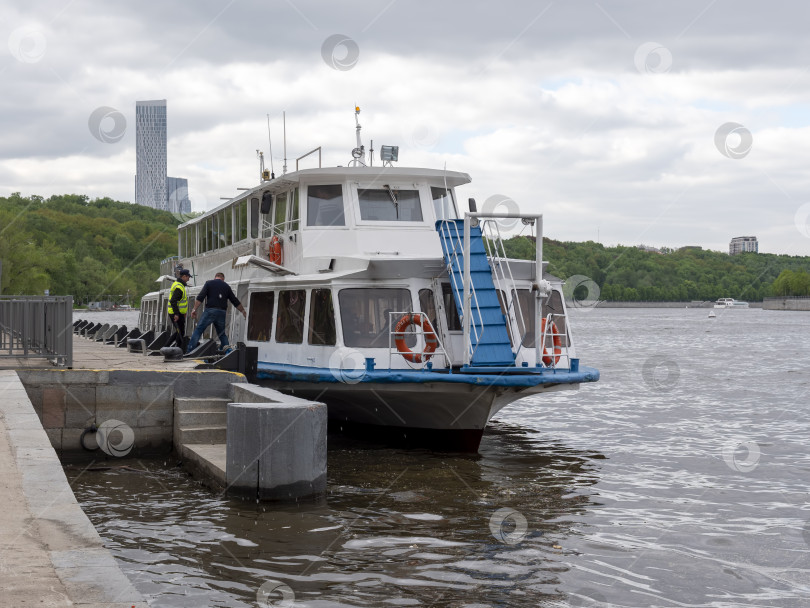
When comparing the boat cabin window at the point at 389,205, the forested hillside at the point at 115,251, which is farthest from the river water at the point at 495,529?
the forested hillside at the point at 115,251

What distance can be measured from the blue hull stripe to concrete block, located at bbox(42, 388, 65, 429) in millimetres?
3494

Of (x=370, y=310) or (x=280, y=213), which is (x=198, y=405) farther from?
(x=280, y=213)

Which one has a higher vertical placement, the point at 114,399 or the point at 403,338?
the point at 403,338

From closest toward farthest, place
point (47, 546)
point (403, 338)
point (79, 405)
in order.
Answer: point (47, 546) → point (79, 405) → point (403, 338)

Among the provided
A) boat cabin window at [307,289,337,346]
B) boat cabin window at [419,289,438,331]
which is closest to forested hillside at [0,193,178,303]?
boat cabin window at [307,289,337,346]

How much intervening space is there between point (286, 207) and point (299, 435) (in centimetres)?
753

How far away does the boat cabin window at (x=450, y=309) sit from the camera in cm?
1446

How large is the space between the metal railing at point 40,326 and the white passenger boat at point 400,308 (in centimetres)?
295

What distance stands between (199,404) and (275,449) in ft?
11.2

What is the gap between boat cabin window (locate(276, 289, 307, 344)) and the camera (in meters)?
15.4

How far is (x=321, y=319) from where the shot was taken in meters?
14.8

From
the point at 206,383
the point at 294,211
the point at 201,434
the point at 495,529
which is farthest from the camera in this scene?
the point at 294,211

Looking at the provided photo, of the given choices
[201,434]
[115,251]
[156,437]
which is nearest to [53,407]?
[156,437]

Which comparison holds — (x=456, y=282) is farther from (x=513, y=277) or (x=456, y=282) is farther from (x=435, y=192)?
(x=435, y=192)
